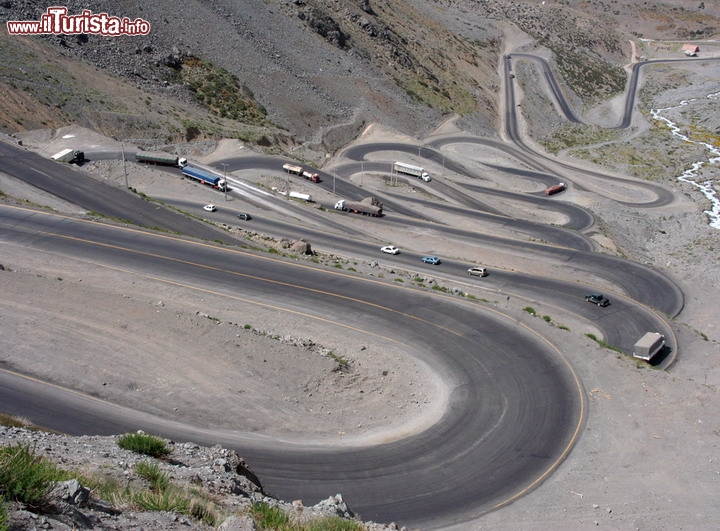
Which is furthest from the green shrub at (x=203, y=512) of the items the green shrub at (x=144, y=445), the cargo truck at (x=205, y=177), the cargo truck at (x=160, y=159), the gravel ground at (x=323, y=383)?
the cargo truck at (x=160, y=159)

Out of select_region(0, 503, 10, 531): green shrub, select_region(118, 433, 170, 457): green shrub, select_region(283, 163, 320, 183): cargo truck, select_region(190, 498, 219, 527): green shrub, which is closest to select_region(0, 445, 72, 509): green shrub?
select_region(0, 503, 10, 531): green shrub

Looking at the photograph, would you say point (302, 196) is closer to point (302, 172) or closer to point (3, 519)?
point (302, 172)

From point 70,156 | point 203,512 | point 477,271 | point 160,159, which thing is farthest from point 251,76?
point 203,512

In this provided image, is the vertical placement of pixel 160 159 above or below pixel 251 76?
below

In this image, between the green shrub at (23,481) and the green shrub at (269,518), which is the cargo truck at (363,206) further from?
the green shrub at (23,481)

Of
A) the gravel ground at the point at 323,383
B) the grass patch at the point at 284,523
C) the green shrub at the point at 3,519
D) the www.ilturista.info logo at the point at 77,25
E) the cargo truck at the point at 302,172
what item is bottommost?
the gravel ground at the point at 323,383

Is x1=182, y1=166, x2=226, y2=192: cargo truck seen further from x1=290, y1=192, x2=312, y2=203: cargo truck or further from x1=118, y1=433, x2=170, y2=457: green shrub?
x1=118, y1=433, x2=170, y2=457: green shrub

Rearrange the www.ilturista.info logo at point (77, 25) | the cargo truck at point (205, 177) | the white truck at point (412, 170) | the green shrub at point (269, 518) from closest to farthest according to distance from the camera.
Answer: the green shrub at point (269, 518)
the cargo truck at point (205, 177)
the white truck at point (412, 170)
the www.ilturista.info logo at point (77, 25)
